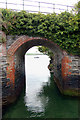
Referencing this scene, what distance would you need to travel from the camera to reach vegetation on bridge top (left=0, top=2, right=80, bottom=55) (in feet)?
24.0

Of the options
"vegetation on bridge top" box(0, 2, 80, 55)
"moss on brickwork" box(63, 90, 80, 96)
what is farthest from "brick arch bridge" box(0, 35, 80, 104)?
"vegetation on bridge top" box(0, 2, 80, 55)

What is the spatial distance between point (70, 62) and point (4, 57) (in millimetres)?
5339

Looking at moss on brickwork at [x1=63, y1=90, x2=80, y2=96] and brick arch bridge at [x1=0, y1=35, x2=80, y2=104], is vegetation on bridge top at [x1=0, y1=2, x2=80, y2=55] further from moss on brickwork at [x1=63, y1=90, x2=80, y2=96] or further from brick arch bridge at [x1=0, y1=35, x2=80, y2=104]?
moss on brickwork at [x1=63, y1=90, x2=80, y2=96]

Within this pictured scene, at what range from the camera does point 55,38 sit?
26.3 feet

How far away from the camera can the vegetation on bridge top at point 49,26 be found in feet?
24.0

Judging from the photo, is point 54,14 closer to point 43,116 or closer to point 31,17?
point 31,17

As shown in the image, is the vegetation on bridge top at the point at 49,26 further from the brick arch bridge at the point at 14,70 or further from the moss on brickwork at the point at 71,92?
the moss on brickwork at the point at 71,92

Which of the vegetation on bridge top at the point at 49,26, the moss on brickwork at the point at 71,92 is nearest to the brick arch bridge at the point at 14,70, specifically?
the moss on brickwork at the point at 71,92

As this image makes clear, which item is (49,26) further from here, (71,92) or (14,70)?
(71,92)

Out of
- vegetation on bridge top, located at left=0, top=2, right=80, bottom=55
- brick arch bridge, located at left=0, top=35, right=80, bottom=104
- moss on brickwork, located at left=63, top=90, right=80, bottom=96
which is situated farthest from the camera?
moss on brickwork, located at left=63, top=90, right=80, bottom=96

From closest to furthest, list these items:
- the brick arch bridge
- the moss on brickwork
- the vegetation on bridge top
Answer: the brick arch bridge, the vegetation on bridge top, the moss on brickwork

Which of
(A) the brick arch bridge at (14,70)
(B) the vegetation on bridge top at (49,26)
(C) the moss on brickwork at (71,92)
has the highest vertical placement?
(B) the vegetation on bridge top at (49,26)

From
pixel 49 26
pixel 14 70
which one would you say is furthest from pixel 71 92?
pixel 49 26

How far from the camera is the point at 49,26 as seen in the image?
782cm
